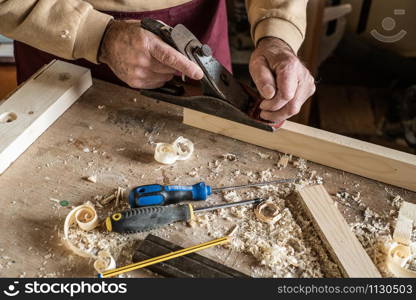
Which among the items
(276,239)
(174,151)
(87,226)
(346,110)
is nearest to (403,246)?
(276,239)

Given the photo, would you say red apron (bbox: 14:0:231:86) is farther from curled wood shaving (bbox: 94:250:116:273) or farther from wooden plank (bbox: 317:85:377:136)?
wooden plank (bbox: 317:85:377:136)

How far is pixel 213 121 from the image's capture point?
1.37 meters

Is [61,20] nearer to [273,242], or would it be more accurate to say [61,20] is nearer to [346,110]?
[273,242]

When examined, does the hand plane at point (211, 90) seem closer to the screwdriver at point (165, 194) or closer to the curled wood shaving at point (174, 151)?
the curled wood shaving at point (174, 151)

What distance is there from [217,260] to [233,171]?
0.30 m

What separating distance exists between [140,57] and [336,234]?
2.40 feet

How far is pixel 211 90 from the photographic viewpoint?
4.27 feet

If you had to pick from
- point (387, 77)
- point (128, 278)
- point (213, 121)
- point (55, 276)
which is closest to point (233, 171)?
point (213, 121)

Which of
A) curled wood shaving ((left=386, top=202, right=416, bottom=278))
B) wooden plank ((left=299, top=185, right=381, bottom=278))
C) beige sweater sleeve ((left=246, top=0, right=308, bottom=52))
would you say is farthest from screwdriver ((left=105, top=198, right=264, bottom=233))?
beige sweater sleeve ((left=246, top=0, right=308, bottom=52))

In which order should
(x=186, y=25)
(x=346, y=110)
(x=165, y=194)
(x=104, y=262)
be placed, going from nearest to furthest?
(x=104, y=262)
(x=165, y=194)
(x=186, y=25)
(x=346, y=110)

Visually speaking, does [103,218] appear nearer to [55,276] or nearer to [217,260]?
[55,276]

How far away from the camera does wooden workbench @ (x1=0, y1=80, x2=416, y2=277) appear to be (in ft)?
3.49

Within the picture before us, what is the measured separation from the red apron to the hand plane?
1.05 feet

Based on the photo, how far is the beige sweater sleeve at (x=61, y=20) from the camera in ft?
4.35
